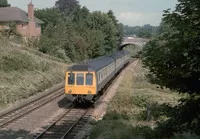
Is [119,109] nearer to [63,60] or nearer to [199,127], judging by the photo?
[199,127]

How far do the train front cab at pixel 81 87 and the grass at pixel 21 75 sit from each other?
4.40 meters

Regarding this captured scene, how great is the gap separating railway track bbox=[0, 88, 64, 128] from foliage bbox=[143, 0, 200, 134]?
10.6 metres

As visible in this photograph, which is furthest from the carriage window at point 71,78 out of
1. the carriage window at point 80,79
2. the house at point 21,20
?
the house at point 21,20

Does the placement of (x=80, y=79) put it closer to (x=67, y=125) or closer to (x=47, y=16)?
(x=67, y=125)

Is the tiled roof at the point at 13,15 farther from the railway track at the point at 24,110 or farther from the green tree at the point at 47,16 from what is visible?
the green tree at the point at 47,16

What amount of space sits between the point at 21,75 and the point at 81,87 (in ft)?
33.4

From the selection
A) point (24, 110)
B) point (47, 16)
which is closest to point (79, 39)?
point (24, 110)

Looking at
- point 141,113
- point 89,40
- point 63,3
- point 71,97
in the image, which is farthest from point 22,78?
point 63,3

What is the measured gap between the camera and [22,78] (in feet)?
100

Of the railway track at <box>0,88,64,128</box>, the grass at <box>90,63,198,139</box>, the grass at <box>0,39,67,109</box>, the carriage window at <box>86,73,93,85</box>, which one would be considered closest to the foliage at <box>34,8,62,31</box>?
the grass at <box>0,39,67,109</box>

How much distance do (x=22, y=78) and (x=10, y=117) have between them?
36.1 feet

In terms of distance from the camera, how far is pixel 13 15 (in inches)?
2452

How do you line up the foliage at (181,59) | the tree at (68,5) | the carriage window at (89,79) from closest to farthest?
the foliage at (181,59) → the carriage window at (89,79) → the tree at (68,5)

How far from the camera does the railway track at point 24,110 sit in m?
18.9
